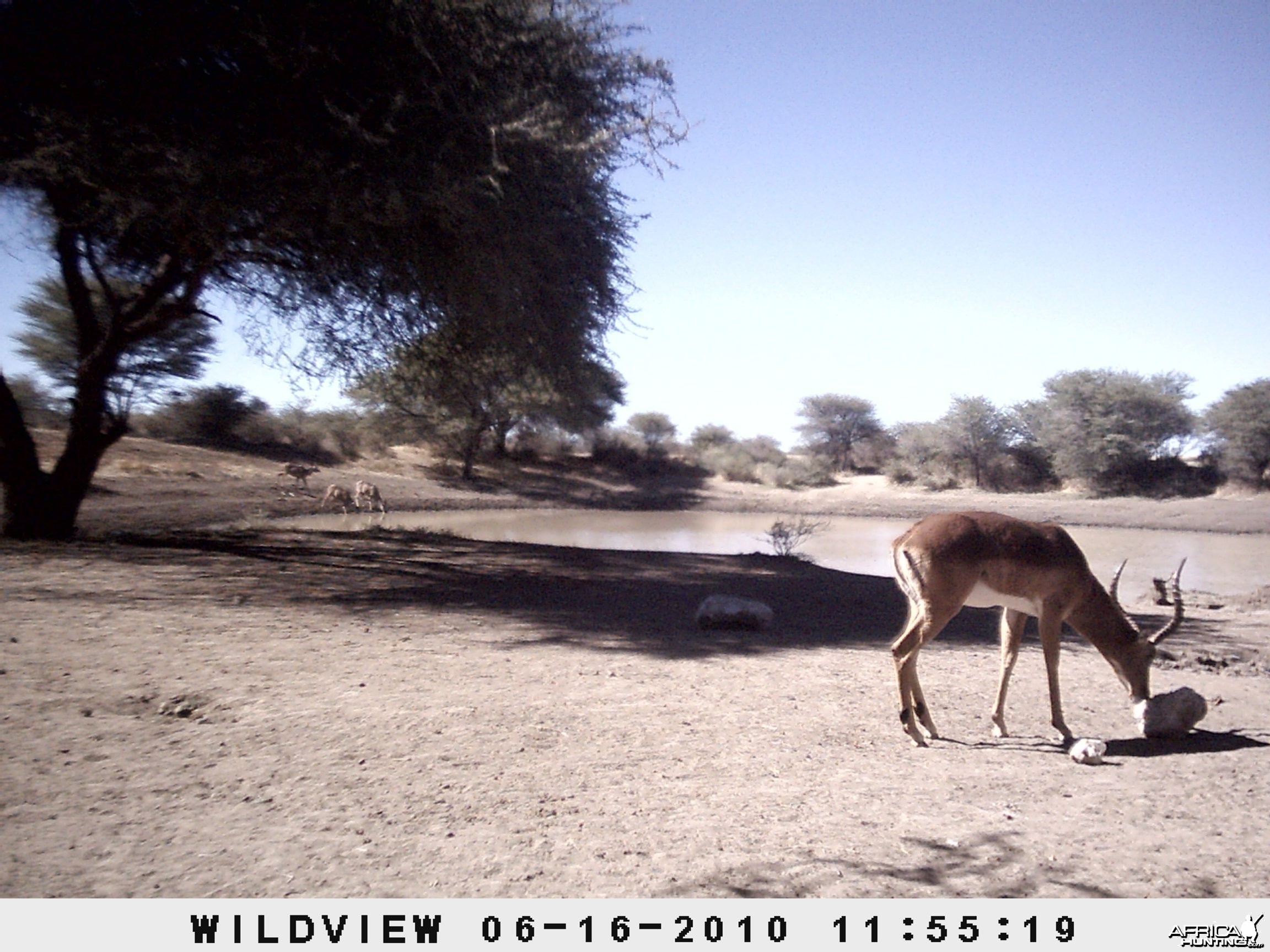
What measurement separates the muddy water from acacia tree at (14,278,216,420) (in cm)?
420

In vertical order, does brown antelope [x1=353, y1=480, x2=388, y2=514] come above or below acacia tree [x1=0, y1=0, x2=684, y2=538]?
below

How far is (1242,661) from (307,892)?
988 cm

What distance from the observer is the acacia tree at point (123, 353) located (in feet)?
47.1

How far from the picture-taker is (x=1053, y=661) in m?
5.81

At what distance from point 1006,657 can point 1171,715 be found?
112 centimetres

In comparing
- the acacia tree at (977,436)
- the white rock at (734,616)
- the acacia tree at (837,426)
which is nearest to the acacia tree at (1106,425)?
the acacia tree at (977,436)

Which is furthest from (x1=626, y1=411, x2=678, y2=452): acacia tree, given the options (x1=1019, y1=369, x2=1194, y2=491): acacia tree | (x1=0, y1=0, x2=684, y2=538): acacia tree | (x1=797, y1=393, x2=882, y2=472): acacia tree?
(x1=0, y1=0, x2=684, y2=538): acacia tree

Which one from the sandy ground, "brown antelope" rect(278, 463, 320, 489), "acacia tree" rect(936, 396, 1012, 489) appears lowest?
the sandy ground

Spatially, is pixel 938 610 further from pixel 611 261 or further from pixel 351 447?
pixel 351 447

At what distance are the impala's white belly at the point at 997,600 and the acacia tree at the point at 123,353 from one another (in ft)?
43.1

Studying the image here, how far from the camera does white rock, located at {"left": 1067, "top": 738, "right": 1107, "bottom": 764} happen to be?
5.16m

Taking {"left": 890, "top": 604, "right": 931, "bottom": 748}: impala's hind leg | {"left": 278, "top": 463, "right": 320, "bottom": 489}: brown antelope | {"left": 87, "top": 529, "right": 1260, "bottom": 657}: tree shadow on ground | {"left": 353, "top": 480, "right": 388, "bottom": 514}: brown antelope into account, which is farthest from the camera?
{"left": 278, "top": 463, "right": 320, "bottom": 489}: brown antelope

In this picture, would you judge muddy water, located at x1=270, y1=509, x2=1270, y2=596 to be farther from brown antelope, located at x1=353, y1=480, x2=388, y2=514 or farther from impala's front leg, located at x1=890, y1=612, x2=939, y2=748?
impala's front leg, located at x1=890, y1=612, x2=939, y2=748

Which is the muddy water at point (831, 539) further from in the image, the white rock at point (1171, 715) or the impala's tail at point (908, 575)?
the impala's tail at point (908, 575)
